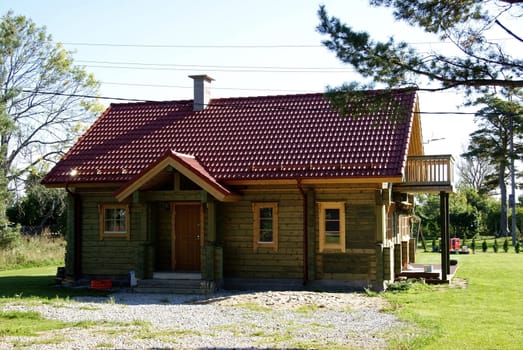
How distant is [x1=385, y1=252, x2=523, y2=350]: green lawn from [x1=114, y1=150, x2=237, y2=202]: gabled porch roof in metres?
5.25

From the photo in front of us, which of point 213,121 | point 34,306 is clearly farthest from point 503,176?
point 34,306

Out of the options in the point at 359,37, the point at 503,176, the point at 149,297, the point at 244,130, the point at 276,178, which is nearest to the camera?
the point at 359,37

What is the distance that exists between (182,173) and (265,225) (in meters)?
2.96

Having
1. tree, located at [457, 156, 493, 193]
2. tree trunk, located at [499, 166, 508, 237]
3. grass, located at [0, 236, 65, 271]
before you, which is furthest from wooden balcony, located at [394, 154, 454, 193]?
tree, located at [457, 156, 493, 193]

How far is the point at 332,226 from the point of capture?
63.0ft

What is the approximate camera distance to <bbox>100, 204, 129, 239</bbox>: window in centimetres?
2073

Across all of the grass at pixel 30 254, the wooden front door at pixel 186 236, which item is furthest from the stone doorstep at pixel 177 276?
the grass at pixel 30 254

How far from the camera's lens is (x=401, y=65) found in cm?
1093

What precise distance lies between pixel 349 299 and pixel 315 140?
18.4 feet

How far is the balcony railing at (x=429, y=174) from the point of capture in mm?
20094

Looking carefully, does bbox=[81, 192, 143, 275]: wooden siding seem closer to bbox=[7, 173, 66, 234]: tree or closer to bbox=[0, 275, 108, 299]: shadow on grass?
bbox=[0, 275, 108, 299]: shadow on grass

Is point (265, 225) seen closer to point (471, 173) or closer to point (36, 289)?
point (36, 289)

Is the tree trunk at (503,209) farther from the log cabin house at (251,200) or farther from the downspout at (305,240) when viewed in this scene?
the downspout at (305,240)

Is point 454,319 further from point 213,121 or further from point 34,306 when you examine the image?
point 213,121
